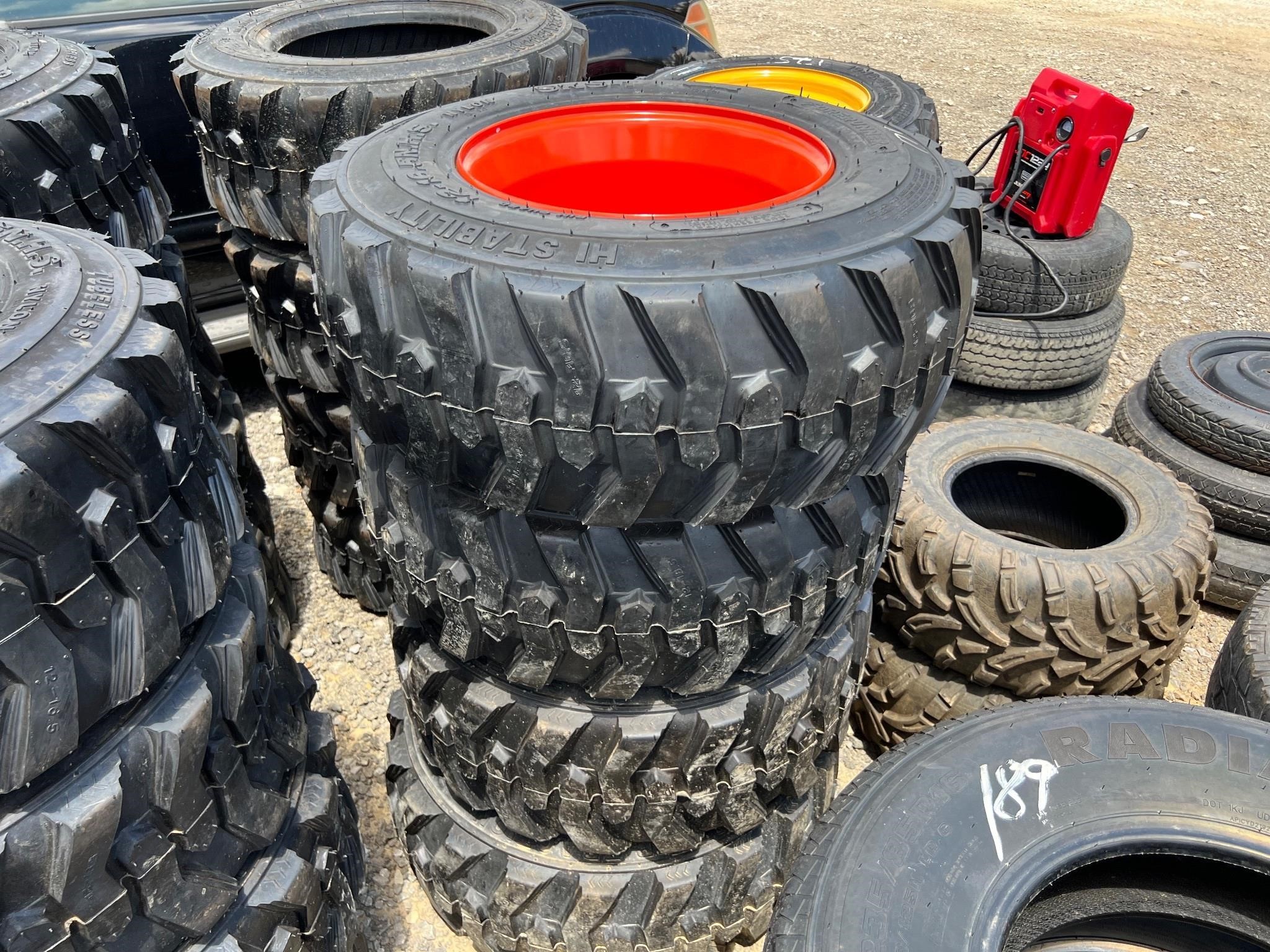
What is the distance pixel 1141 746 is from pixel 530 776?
1.11m

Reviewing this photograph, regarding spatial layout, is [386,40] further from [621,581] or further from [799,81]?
[621,581]

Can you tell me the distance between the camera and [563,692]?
5.57 ft

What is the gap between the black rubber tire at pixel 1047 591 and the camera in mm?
2199

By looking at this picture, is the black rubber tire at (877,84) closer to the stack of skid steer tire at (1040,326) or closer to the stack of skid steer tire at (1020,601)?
the stack of skid steer tire at (1040,326)

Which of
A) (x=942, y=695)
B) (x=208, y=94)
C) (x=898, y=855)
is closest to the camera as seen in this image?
(x=898, y=855)

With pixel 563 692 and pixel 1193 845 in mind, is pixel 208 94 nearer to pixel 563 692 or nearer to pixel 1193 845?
pixel 563 692

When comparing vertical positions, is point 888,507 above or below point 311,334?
above

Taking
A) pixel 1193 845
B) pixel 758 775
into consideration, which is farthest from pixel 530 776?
pixel 1193 845

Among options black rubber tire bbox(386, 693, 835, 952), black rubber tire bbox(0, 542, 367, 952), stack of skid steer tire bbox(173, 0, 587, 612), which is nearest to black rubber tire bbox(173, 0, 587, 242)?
stack of skid steer tire bbox(173, 0, 587, 612)

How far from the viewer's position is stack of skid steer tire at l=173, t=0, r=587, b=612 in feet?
7.05

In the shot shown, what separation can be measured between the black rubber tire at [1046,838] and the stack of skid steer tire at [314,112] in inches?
50.4

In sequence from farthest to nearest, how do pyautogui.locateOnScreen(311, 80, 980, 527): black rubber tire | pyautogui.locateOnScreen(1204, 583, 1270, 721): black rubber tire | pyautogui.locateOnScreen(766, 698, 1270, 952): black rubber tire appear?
pyautogui.locateOnScreen(1204, 583, 1270, 721): black rubber tire
pyautogui.locateOnScreen(766, 698, 1270, 952): black rubber tire
pyautogui.locateOnScreen(311, 80, 980, 527): black rubber tire

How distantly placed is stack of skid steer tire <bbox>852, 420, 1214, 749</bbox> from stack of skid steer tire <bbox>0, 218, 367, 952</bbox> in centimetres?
158

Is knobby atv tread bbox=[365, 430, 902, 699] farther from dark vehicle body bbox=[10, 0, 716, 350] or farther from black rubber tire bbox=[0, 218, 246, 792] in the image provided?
dark vehicle body bbox=[10, 0, 716, 350]
